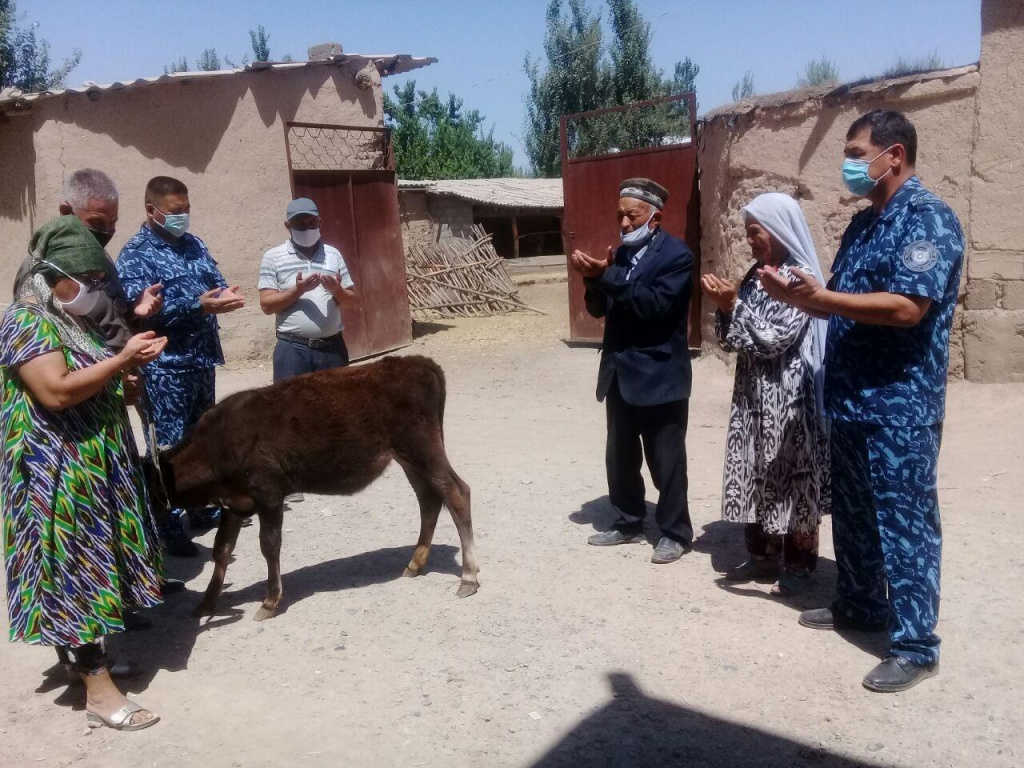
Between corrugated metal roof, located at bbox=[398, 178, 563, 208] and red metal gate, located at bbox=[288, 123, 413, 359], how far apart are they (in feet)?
20.7

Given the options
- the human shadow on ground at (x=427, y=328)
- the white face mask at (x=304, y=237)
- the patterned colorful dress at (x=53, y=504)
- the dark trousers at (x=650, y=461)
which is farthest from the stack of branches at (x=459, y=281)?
the patterned colorful dress at (x=53, y=504)

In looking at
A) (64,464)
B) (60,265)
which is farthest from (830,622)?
(60,265)

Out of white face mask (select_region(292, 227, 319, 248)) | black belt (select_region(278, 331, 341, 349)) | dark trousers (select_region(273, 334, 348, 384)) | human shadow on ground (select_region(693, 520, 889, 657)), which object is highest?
white face mask (select_region(292, 227, 319, 248))

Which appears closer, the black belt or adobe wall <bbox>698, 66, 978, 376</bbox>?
the black belt

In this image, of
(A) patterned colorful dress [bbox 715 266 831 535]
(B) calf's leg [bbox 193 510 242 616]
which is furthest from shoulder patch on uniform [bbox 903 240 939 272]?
(B) calf's leg [bbox 193 510 242 616]

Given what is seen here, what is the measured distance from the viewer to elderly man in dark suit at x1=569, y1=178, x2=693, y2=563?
14.6 ft

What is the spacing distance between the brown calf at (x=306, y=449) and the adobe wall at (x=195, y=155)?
266 inches

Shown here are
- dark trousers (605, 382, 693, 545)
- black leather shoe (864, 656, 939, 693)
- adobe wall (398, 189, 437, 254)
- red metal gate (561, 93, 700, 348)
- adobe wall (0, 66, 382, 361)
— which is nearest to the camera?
black leather shoe (864, 656, 939, 693)

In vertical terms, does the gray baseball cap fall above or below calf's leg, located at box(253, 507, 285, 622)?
above

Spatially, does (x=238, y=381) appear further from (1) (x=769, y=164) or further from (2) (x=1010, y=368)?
(2) (x=1010, y=368)

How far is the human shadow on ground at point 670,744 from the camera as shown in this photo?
295 cm

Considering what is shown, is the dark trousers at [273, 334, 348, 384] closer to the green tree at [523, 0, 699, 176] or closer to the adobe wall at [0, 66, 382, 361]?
the adobe wall at [0, 66, 382, 361]

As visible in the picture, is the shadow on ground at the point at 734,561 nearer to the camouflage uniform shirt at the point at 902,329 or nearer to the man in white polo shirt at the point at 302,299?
the camouflage uniform shirt at the point at 902,329

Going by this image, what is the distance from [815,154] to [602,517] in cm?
435
